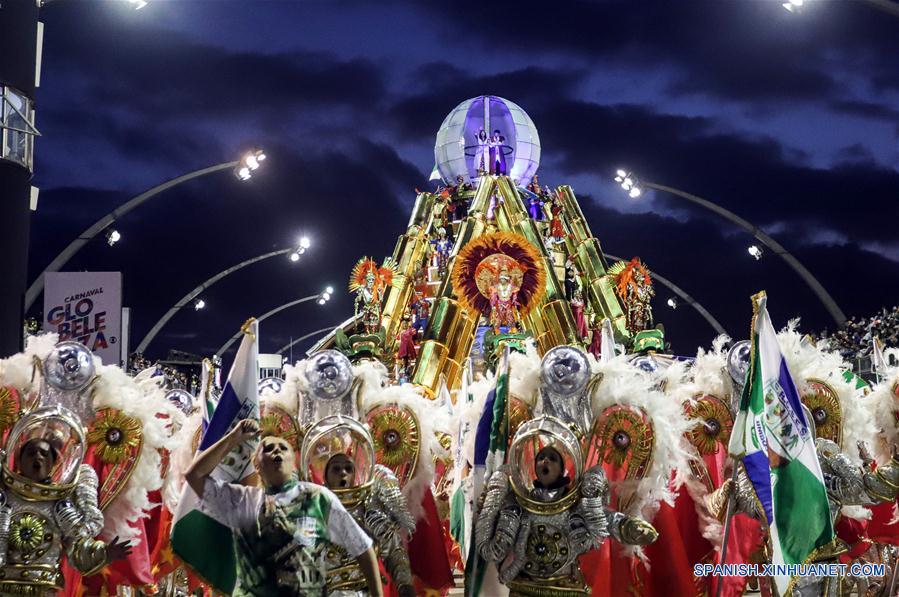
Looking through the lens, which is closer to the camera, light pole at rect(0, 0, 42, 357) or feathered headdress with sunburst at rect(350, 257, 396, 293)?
light pole at rect(0, 0, 42, 357)

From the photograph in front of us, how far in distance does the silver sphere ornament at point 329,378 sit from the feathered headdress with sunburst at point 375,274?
47.5 ft

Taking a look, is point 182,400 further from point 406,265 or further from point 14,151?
point 406,265

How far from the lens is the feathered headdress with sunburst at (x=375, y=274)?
2241cm

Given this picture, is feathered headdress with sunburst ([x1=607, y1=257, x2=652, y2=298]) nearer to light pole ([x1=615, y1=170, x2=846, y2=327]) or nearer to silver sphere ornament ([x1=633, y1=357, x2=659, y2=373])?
light pole ([x1=615, y1=170, x2=846, y2=327])

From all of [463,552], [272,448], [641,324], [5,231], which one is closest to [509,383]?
[463,552]

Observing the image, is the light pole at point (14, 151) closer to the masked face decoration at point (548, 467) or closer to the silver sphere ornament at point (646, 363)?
the silver sphere ornament at point (646, 363)

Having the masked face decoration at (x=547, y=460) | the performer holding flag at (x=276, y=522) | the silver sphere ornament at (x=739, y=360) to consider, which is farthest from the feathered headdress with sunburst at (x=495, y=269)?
the performer holding flag at (x=276, y=522)

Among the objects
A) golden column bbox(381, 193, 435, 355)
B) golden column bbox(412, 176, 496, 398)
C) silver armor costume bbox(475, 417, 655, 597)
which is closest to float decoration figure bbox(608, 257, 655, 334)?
golden column bbox(381, 193, 435, 355)

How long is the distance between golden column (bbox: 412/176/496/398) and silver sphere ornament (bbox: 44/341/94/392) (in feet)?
36.1

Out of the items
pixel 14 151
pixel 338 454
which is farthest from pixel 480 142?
pixel 338 454

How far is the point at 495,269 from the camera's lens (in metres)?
19.5

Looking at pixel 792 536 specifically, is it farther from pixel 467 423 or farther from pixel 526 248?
pixel 526 248

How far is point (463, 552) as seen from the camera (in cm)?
711

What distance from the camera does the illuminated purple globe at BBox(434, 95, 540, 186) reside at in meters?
26.0
